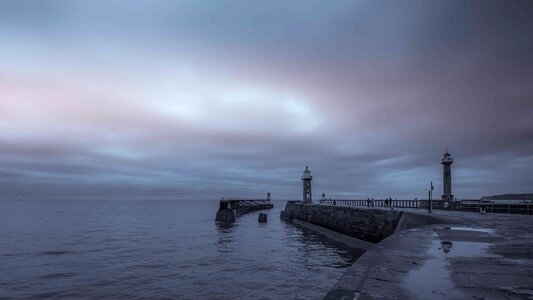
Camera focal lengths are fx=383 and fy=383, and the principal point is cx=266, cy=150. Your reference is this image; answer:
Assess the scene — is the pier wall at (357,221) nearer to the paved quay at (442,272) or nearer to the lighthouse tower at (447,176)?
the paved quay at (442,272)

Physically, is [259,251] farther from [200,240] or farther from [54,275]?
[54,275]

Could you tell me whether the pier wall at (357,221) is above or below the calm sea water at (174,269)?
above

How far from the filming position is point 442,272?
8953mm

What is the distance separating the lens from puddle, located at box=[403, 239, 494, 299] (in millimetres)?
7250

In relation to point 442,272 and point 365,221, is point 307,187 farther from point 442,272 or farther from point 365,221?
Answer: point 442,272

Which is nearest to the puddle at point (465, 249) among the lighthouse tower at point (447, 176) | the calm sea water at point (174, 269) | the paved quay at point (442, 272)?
the paved quay at point (442, 272)

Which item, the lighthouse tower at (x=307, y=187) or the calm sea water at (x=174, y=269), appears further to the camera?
the lighthouse tower at (x=307, y=187)

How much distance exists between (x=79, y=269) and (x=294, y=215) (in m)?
48.4

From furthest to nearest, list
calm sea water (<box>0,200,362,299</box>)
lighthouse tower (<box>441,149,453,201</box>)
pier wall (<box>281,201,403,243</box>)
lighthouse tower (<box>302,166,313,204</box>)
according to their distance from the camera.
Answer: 1. lighthouse tower (<box>302,166,313,204</box>)
2. lighthouse tower (<box>441,149,453,201</box>)
3. pier wall (<box>281,201,403,243</box>)
4. calm sea water (<box>0,200,362,299</box>)

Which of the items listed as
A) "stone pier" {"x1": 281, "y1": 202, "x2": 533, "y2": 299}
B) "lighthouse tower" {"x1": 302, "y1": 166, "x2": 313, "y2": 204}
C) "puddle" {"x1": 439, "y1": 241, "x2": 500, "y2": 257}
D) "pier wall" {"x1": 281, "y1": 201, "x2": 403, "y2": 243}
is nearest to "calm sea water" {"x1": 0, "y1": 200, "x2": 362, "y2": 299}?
"pier wall" {"x1": 281, "y1": 201, "x2": 403, "y2": 243}

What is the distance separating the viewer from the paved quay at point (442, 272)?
715 centimetres

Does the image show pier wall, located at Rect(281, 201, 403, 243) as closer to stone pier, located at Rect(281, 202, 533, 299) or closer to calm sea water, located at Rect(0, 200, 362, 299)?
calm sea water, located at Rect(0, 200, 362, 299)

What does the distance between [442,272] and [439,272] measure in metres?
0.07

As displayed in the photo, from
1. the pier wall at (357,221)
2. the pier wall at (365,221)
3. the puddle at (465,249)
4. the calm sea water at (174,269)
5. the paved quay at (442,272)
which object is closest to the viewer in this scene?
the paved quay at (442,272)
